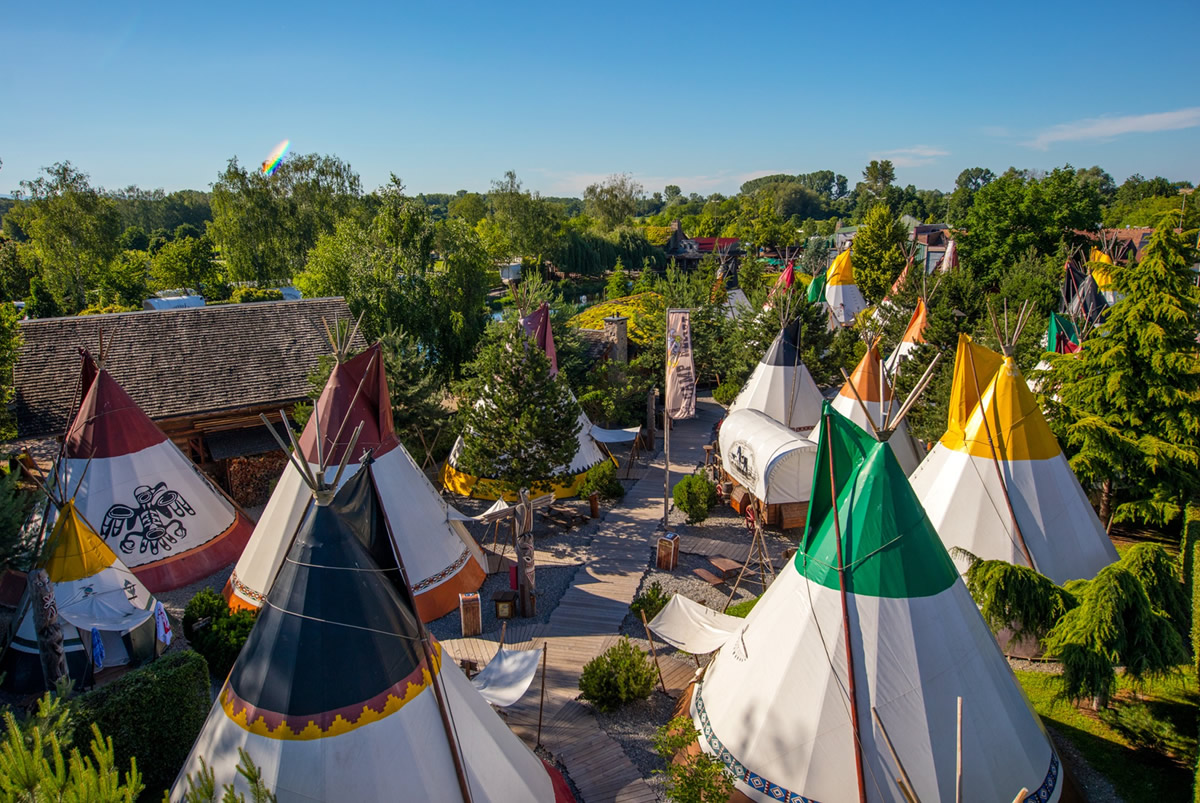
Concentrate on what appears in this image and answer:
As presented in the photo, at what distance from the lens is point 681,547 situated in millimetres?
16844

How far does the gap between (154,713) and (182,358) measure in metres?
13.0

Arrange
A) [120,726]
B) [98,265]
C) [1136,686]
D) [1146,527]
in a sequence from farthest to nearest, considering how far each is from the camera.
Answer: [98,265]
[1146,527]
[1136,686]
[120,726]

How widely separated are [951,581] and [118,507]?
1570 centimetres

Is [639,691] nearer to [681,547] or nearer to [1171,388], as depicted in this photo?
[681,547]

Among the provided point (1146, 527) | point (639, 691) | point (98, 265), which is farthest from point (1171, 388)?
point (98, 265)

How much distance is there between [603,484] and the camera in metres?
19.6

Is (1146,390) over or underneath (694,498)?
over

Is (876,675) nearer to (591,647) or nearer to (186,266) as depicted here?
(591,647)

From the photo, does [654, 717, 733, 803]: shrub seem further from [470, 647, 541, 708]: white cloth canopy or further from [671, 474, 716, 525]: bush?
[671, 474, 716, 525]: bush

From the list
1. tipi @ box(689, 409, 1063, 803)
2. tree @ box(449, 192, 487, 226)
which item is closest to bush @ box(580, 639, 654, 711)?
tipi @ box(689, 409, 1063, 803)

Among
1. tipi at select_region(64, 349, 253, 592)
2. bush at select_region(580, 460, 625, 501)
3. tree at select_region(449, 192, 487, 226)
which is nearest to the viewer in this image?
tipi at select_region(64, 349, 253, 592)

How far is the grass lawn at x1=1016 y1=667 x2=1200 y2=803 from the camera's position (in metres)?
9.15

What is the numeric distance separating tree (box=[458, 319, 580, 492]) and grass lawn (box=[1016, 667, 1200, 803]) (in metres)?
10.3

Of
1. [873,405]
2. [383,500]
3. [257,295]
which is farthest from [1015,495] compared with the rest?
[257,295]
